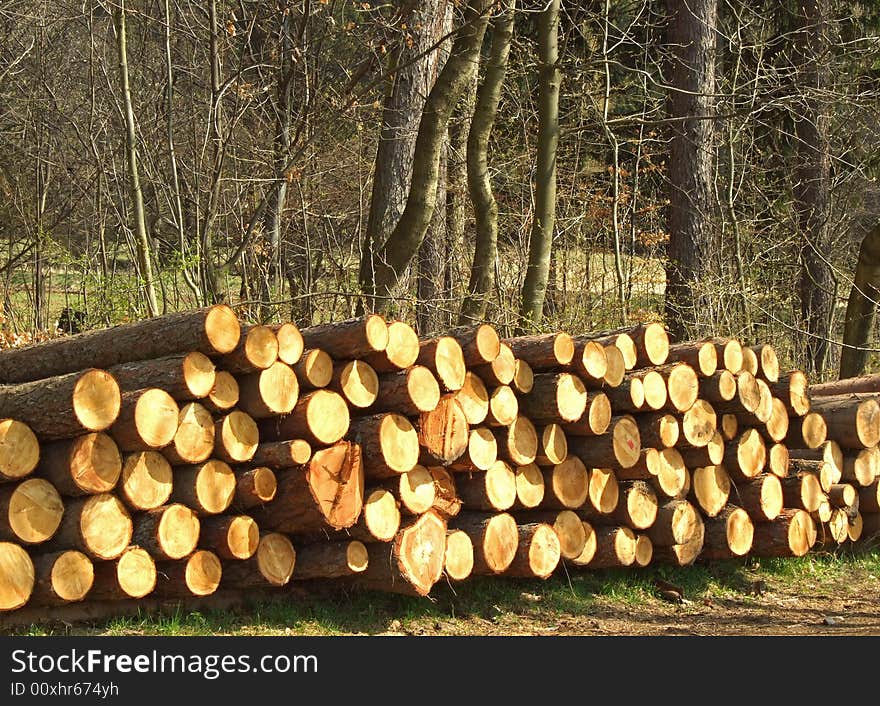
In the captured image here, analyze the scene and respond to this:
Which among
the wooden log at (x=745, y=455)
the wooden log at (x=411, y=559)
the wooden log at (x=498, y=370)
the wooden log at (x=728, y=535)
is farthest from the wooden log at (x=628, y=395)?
the wooden log at (x=411, y=559)

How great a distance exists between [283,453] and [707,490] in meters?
3.24

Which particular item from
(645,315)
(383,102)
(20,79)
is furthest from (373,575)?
(20,79)

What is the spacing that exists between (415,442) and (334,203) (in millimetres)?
7708

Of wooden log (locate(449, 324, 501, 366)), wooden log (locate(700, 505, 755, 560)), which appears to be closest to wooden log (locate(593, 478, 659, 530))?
wooden log (locate(700, 505, 755, 560))

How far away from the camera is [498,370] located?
22.3ft

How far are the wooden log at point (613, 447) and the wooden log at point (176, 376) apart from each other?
2543mm

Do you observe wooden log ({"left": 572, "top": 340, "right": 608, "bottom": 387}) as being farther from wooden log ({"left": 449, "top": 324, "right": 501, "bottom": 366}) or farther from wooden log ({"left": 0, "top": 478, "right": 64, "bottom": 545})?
wooden log ({"left": 0, "top": 478, "right": 64, "bottom": 545})

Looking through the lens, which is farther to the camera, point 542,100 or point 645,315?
point 645,315

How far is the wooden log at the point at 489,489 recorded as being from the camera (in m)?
6.71

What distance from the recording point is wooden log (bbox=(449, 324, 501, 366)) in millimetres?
6695

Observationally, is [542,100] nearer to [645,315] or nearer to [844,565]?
[645,315]

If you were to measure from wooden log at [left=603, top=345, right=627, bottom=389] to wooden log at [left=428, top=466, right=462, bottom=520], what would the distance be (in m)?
1.29

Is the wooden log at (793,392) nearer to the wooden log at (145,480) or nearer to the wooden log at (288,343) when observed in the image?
the wooden log at (288,343)

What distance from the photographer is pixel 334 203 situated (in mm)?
13625
